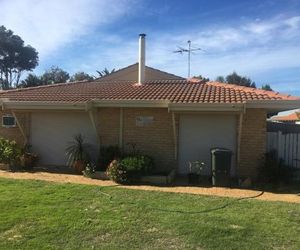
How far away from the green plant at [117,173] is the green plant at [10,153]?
3798mm

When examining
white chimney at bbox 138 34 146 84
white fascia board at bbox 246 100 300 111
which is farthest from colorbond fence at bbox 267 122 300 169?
white chimney at bbox 138 34 146 84

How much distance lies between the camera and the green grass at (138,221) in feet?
22.0

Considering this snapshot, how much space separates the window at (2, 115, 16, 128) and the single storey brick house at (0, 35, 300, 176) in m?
0.04

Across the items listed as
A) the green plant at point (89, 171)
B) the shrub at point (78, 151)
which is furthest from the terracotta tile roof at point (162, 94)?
the green plant at point (89, 171)

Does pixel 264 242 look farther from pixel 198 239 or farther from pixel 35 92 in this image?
pixel 35 92

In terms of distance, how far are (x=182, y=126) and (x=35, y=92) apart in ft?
21.1

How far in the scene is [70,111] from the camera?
15.3 metres

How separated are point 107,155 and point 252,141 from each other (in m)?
4.61

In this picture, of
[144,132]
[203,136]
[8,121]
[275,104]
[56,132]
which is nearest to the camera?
[275,104]

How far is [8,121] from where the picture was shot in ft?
53.8

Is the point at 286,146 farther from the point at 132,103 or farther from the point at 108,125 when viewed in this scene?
the point at 108,125

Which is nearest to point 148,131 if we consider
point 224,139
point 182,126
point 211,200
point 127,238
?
point 182,126

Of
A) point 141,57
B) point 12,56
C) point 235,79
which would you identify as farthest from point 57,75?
point 141,57

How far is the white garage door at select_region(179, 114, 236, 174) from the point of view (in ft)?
45.0
